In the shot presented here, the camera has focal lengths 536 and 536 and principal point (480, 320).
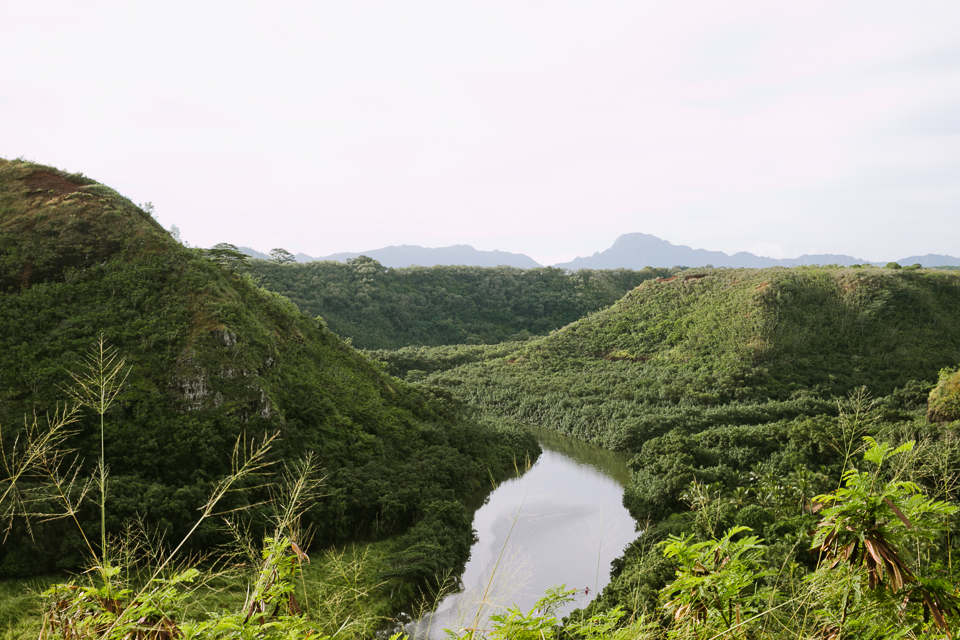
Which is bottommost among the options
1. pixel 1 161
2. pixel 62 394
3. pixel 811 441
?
pixel 811 441

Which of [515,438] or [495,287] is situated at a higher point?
[495,287]

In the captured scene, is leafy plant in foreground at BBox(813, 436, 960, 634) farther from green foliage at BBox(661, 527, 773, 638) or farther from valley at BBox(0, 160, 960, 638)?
green foliage at BBox(661, 527, 773, 638)

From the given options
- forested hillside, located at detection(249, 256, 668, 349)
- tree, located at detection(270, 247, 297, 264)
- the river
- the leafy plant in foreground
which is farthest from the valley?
tree, located at detection(270, 247, 297, 264)

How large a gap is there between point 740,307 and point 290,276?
141ft

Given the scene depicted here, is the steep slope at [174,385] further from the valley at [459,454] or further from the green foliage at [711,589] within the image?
the green foliage at [711,589]

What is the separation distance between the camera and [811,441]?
17188 mm

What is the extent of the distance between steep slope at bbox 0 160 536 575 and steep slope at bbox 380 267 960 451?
9.08m

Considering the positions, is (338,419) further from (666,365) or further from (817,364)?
(817,364)

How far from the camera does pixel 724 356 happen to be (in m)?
29.7

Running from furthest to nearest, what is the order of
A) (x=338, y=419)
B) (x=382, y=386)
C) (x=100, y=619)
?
(x=382, y=386) → (x=338, y=419) → (x=100, y=619)

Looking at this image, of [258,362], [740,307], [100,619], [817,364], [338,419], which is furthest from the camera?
[740,307]

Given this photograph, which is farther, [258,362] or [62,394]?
[258,362]

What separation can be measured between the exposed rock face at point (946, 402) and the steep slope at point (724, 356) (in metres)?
4.76

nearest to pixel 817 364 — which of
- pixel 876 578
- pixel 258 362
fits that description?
pixel 258 362
